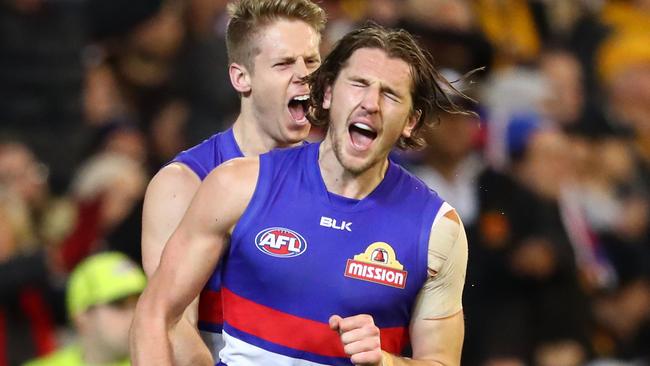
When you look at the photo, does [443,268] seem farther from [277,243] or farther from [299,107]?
[299,107]

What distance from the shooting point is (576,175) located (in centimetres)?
948

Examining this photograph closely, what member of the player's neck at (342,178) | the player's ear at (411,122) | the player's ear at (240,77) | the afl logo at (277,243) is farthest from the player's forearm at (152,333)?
the player's ear at (240,77)

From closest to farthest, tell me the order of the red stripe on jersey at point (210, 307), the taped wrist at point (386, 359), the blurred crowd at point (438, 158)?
1. the taped wrist at point (386, 359)
2. the red stripe on jersey at point (210, 307)
3. the blurred crowd at point (438, 158)

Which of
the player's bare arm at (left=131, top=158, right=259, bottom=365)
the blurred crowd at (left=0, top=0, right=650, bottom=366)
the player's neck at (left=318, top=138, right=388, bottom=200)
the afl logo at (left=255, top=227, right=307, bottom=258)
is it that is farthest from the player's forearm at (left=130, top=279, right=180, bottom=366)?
the blurred crowd at (left=0, top=0, right=650, bottom=366)

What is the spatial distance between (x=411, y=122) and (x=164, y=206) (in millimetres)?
1006

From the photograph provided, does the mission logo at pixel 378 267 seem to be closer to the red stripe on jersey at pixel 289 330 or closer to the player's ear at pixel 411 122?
the red stripe on jersey at pixel 289 330

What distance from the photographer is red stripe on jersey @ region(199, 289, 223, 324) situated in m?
5.16

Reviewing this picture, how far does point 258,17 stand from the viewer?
555 centimetres

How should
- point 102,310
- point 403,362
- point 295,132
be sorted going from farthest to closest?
point 102,310
point 295,132
point 403,362

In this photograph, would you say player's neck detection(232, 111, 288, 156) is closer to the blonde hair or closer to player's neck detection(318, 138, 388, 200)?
the blonde hair

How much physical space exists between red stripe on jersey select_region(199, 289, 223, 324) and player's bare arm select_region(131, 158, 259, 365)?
0.51 metres

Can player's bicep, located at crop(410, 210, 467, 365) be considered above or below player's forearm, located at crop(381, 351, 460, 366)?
above

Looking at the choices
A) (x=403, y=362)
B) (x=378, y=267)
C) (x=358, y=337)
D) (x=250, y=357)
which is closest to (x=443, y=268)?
(x=378, y=267)

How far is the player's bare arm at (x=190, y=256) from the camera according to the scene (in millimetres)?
4562
